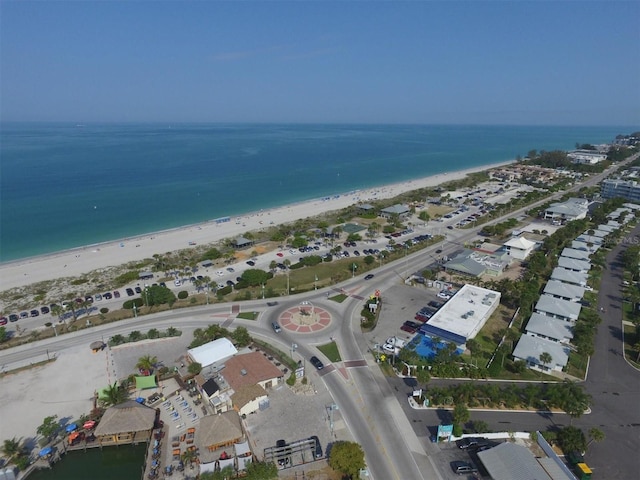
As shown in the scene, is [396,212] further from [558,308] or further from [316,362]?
[316,362]

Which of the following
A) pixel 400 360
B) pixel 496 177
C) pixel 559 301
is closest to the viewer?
pixel 400 360

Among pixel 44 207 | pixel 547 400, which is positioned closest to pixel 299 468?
pixel 547 400

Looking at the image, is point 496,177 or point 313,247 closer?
point 313,247

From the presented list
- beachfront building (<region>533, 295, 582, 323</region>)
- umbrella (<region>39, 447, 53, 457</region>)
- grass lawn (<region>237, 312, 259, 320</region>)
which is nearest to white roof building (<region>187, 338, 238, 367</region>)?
grass lawn (<region>237, 312, 259, 320</region>)

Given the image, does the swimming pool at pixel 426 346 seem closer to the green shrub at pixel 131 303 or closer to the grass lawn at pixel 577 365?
the grass lawn at pixel 577 365

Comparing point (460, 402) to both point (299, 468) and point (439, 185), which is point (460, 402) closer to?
point (299, 468)

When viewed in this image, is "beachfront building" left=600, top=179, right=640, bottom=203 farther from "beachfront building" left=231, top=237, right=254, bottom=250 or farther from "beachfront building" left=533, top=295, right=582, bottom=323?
"beachfront building" left=231, top=237, right=254, bottom=250
